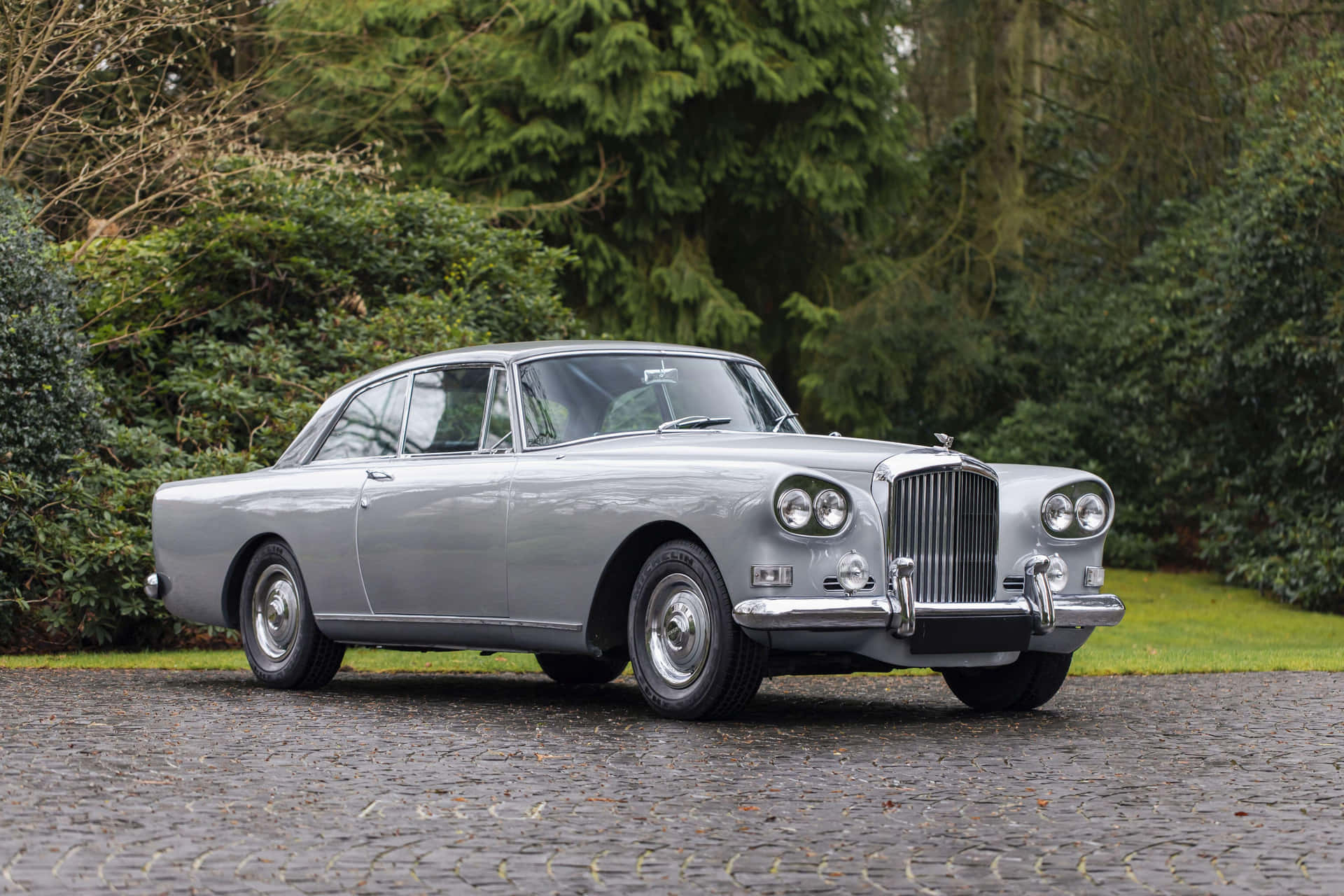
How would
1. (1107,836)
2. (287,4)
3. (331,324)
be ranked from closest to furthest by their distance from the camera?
(1107,836) → (331,324) → (287,4)

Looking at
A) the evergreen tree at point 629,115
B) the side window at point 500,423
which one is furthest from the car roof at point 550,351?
the evergreen tree at point 629,115

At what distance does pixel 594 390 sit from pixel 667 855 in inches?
154

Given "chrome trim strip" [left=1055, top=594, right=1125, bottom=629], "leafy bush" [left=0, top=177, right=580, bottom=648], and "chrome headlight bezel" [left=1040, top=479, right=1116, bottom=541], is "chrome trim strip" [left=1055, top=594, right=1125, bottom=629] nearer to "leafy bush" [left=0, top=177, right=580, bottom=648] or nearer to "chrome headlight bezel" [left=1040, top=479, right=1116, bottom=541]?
"chrome headlight bezel" [left=1040, top=479, right=1116, bottom=541]

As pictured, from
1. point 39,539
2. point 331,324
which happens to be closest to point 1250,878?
point 39,539

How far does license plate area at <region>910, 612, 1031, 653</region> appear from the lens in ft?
23.2

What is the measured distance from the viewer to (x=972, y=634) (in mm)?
7211

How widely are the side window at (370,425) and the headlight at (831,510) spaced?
9.31 ft

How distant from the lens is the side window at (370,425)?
29.5 ft

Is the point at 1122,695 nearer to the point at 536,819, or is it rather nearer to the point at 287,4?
the point at 536,819

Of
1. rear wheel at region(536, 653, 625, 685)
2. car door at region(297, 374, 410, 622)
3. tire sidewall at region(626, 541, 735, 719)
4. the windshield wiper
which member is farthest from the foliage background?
tire sidewall at region(626, 541, 735, 719)

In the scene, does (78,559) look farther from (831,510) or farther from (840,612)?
(840,612)

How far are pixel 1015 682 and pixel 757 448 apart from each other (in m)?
1.83

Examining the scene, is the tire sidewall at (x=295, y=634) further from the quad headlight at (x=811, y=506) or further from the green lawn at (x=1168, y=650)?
the quad headlight at (x=811, y=506)

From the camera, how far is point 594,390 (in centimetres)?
830
